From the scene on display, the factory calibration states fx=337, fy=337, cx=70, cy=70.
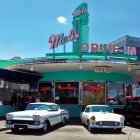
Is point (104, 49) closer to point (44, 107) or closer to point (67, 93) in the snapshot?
point (67, 93)

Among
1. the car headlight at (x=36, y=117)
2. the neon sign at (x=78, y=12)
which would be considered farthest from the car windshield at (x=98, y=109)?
the neon sign at (x=78, y=12)

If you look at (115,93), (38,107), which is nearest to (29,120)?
(38,107)

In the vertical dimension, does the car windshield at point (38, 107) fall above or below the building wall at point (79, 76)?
below

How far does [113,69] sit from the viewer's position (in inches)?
1021

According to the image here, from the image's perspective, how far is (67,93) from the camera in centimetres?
2652

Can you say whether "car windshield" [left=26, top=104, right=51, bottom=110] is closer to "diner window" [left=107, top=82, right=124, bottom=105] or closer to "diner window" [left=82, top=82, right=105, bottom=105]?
"diner window" [left=82, top=82, right=105, bottom=105]

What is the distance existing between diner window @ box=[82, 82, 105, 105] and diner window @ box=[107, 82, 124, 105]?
58cm

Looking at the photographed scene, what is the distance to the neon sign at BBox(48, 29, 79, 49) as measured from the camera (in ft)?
86.0

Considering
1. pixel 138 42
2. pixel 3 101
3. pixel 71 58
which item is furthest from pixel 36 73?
pixel 138 42

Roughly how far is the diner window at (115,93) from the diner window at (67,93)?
8.86ft

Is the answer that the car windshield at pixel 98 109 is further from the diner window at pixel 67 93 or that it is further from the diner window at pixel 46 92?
the diner window at pixel 46 92

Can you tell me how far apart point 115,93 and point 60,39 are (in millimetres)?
6281

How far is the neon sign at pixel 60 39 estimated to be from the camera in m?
26.2

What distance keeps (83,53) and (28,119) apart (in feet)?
30.6
